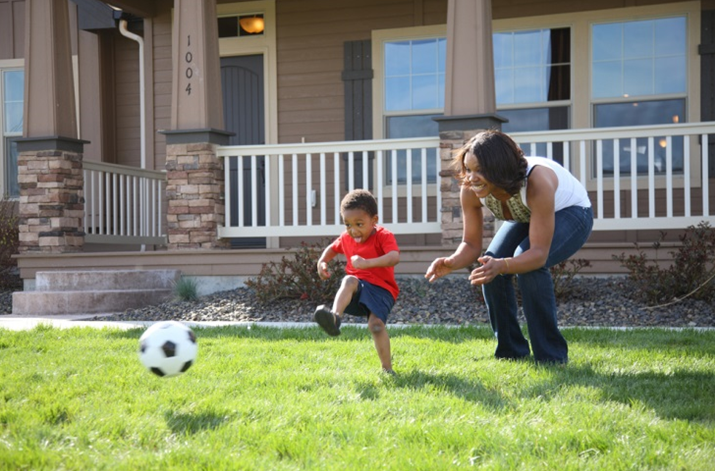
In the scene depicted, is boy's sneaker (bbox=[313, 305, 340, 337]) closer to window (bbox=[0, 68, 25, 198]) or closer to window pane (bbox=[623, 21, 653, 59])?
window pane (bbox=[623, 21, 653, 59])

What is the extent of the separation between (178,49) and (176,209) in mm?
1678

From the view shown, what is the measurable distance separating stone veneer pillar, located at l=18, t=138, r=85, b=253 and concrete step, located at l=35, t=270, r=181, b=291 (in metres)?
0.64

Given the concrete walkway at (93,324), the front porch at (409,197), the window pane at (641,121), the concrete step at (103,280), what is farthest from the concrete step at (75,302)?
the window pane at (641,121)

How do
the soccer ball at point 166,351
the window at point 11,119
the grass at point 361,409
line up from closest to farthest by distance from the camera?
the grass at point 361,409, the soccer ball at point 166,351, the window at point 11,119

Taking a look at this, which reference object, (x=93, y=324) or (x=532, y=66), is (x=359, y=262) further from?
(x=532, y=66)

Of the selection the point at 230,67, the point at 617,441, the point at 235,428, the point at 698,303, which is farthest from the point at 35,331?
the point at 230,67

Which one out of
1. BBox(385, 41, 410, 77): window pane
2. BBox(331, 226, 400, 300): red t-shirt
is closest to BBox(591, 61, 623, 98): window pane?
BBox(385, 41, 410, 77): window pane

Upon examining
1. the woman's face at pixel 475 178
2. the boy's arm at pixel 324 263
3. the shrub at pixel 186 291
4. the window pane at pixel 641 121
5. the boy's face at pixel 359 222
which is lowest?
the shrub at pixel 186 291

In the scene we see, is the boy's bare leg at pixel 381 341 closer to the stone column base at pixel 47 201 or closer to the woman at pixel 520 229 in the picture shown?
the woman at pixel 520 229

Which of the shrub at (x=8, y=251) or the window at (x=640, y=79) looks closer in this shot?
the window at (x=640, y=79)

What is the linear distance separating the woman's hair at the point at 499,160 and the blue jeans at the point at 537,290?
471mm

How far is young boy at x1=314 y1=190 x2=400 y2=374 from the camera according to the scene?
4266mm

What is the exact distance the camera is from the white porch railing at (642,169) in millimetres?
8094

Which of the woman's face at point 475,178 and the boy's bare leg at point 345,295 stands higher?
the woman's face at point 475,178
